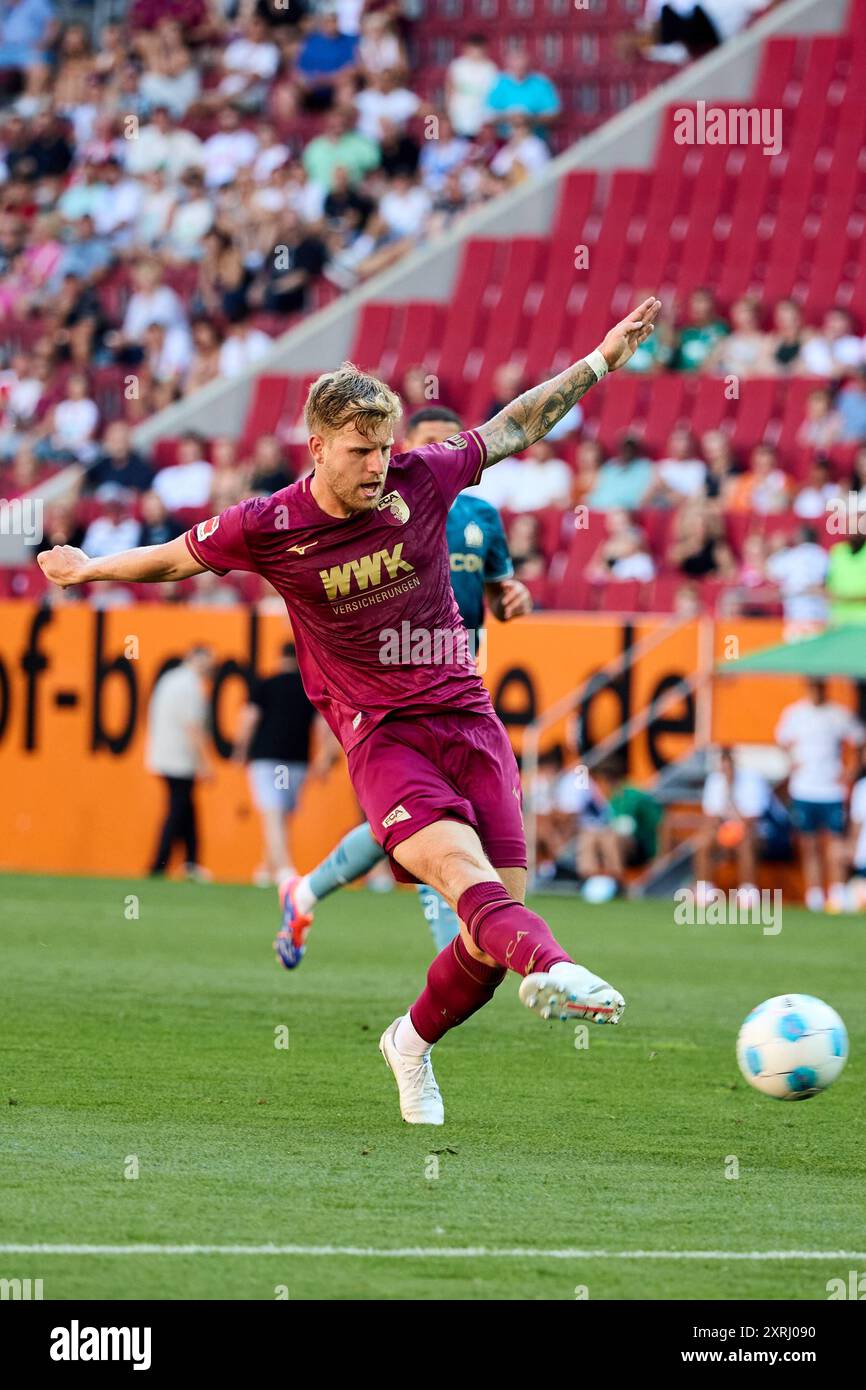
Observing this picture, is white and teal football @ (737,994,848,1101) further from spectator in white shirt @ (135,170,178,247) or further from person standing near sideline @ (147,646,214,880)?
spectator in white shirt @ (135,170,178,247)

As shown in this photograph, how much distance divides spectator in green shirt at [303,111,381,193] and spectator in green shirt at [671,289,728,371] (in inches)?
234

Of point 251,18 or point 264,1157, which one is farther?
point 251,18

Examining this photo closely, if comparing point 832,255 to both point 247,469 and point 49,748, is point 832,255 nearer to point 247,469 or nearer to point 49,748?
point 247,469

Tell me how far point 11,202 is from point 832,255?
451 inches

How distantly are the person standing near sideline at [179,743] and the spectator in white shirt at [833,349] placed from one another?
6017mm

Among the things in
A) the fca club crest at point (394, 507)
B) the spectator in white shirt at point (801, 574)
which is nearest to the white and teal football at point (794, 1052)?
the fca club crest at point (394, 507)

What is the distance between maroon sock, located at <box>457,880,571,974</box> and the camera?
667cm

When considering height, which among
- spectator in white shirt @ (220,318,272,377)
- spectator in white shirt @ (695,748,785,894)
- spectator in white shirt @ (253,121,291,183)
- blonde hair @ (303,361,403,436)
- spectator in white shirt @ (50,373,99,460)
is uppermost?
spectator in white shirt @ (253,121,291,183)

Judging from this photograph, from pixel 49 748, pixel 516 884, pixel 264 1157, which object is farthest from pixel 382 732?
pixel 49 748

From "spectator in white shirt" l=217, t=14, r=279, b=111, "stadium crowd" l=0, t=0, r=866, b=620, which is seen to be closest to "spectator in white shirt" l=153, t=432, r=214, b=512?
"stadium crowd" l=0, t=0, r=866, b=620

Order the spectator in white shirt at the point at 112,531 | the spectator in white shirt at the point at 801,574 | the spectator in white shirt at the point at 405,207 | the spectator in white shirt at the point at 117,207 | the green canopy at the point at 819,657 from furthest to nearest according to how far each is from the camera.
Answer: the spectator in white shirt at the point at 117,207 → the spectator in white shirt at the point at 405,207 → the spectator in white shirt at the point at 112,531 → the spectator in white shirt at the point at 801,574 → the green canopy at the point at 819,657

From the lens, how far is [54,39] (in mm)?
31328

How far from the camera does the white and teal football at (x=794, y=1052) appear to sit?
7238 mm

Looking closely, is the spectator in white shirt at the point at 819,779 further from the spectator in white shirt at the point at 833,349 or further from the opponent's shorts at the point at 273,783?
the opponent's shorts at the point at 273,783
